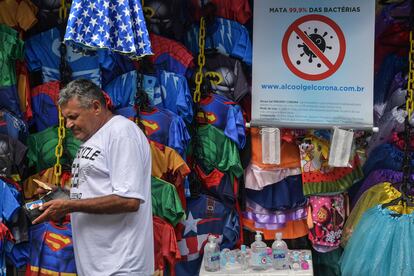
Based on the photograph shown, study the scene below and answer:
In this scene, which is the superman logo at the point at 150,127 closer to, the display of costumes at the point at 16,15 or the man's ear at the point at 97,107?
the man's ear at the point at 97,107

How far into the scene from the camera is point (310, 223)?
511cm

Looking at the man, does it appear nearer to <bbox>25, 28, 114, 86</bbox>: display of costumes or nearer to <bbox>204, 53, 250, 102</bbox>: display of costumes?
<bbox>25, 28, 114, 86</bbox>: display of costumes

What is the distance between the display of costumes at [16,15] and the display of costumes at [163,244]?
1646 mm

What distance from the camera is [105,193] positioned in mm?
3979

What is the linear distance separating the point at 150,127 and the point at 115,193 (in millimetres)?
1273

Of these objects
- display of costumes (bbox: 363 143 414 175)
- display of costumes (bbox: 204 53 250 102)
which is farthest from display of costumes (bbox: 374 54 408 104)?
display of costumes (bbox: 204 53 250 102)

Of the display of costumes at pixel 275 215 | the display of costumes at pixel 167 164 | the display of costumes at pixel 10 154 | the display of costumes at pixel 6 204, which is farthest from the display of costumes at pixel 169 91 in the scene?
the display of costumes at pixel 6 204

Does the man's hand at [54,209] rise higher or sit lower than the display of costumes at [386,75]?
lower

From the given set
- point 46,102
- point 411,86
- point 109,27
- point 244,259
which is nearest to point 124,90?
point 46,102

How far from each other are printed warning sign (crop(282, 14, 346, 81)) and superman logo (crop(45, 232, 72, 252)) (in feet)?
6.36

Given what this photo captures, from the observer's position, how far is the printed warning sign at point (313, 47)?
5.08m

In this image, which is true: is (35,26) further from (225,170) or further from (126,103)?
(225,170)

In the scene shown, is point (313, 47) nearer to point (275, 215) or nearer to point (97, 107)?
point (275, 215)

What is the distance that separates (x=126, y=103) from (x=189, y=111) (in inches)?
18.0
